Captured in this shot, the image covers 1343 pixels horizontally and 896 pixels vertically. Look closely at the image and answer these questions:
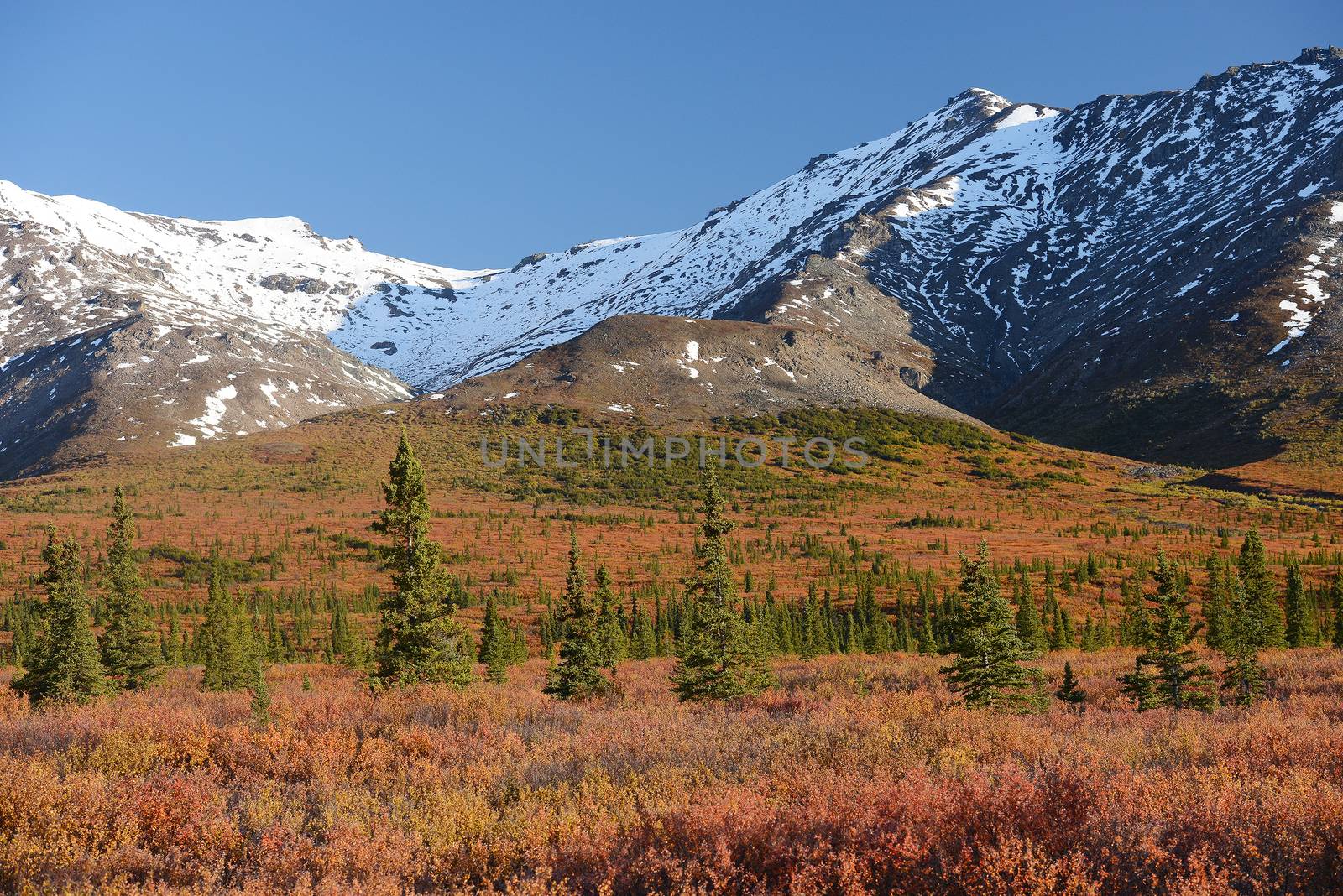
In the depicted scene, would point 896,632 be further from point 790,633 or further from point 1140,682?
point 1140,682

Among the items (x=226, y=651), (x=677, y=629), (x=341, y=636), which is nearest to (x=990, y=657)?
(x=226, y=651)

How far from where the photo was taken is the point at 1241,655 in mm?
21656

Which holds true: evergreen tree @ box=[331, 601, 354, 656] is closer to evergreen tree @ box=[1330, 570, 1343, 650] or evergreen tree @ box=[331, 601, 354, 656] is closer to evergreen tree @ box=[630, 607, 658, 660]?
evergreen tree @ box=[630, 607, 658, 660]

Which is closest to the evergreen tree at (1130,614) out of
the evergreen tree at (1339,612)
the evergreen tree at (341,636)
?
the evergreen tree at (1339,612)

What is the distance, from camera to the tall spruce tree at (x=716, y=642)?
23312 millimetres

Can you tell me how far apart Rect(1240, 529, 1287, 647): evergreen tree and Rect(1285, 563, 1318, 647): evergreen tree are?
3269mm

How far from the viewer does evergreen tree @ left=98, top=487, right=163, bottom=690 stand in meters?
32.1

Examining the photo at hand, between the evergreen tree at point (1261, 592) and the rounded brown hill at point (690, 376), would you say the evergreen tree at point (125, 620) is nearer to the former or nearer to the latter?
the evergreen tree at point (1261, 592)

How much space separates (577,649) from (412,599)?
6.24 metres

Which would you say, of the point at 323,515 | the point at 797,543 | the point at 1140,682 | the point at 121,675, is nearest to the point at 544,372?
the point at 323,515

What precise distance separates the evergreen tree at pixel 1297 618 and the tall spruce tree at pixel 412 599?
4266cm

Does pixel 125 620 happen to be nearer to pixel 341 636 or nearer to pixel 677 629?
pixel 341 636

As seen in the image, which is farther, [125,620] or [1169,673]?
[125,620]

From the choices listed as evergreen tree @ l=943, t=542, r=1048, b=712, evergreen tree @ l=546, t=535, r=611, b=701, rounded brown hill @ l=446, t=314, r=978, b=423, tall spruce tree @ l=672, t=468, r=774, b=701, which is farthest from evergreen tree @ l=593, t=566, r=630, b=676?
rounded brown hill @ l=446, t=314, r=978, b=423
